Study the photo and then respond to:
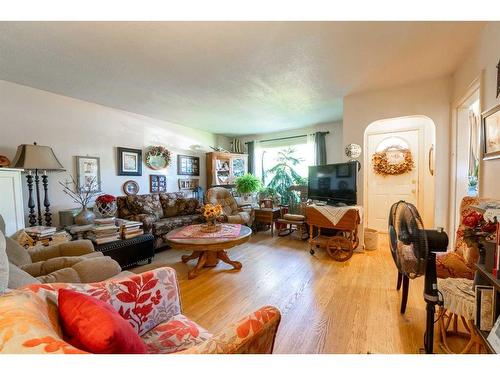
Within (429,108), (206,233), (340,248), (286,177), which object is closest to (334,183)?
(340,248)

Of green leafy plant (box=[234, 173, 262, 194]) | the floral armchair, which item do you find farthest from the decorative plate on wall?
the floral armchair

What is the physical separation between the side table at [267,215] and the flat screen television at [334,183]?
0.95 m

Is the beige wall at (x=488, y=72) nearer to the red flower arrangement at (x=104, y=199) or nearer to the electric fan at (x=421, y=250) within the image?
the electric fan at (x=421, y=250)

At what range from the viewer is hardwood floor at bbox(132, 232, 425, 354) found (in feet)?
4.69

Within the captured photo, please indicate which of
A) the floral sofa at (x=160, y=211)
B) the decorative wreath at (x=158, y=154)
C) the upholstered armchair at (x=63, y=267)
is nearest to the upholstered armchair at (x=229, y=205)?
the floral sofa at (x=160, y=211)

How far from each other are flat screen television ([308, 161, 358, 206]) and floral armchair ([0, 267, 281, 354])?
2.54m

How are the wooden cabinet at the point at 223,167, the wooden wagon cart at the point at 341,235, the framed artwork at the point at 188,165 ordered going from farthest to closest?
the wooden cabinet at the point at 223,167
the framed artwork at the point at 188,165
the wooden wagon cart at the point at 341,235

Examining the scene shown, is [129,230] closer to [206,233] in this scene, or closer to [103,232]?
[103,232]

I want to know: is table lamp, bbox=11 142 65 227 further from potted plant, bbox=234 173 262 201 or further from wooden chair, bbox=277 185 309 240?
wooden chair, bbox=277 185 309 240

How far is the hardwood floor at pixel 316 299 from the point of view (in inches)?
56.3

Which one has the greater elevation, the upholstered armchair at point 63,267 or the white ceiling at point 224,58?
the white ceiling at point 224,58

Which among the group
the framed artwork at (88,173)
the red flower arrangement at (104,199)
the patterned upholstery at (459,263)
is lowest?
the patterned upholstery at (459,263)

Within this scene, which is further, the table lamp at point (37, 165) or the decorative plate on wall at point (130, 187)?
the decorative plate on wall at point (130, 187)
